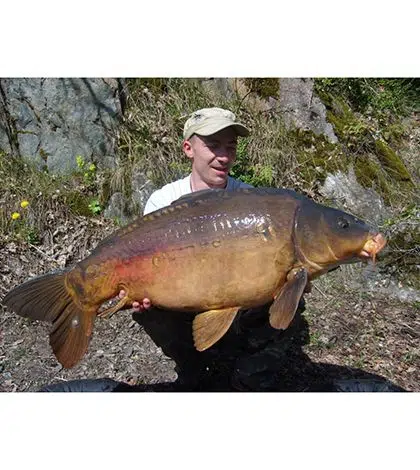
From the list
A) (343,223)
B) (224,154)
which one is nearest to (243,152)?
(224,154)

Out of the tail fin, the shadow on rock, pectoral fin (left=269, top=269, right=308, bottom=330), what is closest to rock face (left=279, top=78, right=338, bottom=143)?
the shadow on rock

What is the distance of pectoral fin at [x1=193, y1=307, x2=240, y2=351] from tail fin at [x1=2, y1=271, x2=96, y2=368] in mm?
461

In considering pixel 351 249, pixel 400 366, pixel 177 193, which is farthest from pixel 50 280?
pixel 400 366

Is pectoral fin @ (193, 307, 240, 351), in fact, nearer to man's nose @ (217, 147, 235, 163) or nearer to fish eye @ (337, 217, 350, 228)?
fish eye @ (337, 217, 350, 228)

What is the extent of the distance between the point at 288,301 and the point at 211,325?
→ 33 centimetres

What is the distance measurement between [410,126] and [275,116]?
1360 mm

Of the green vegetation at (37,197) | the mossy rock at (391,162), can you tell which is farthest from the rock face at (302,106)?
the green vegetation at (37,197)

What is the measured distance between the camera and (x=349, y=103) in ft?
17.7

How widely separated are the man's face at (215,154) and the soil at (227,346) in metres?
0.74

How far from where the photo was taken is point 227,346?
3045mm

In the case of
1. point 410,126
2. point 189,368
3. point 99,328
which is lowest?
point 99,328

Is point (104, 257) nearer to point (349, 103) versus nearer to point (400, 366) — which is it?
point (400, 366)

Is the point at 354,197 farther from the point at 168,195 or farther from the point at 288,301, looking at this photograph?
the point at 288,301

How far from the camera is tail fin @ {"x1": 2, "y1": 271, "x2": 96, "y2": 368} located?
90.7 inches
